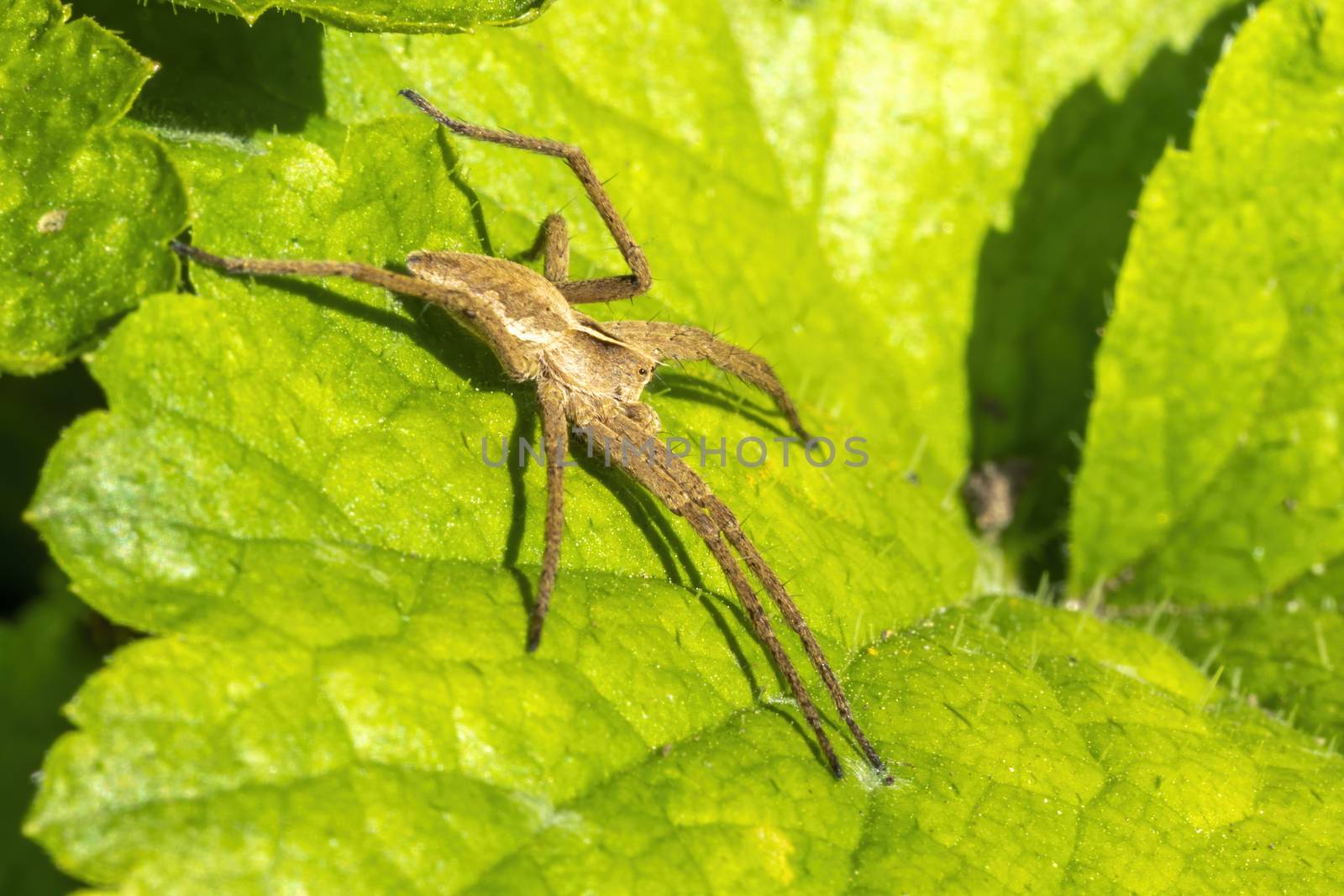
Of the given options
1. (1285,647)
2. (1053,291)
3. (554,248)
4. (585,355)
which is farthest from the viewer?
(1053,291)

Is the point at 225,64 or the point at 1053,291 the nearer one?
the point at 225,64

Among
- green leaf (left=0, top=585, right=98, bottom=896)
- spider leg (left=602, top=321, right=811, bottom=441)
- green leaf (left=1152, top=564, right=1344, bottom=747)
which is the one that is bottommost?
green leaf (left=0, top=585, right=98, bottom=896)

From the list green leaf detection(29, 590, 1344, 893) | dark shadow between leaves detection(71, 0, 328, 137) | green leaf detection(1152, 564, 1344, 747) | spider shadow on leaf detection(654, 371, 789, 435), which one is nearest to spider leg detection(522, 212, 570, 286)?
spider shadow on leaf detection(654, 371, 789, 435)

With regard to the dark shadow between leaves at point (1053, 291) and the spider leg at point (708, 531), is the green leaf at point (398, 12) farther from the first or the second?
the dark shadow between leaves at point (1053, 291)

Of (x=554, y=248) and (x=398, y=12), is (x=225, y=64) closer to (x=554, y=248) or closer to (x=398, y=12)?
(x=398, y=12)

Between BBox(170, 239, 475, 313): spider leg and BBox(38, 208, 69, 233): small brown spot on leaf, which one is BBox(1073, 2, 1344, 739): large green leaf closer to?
BBox(170, 239, 475, 313): spider leg

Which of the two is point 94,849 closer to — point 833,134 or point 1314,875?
point 1314,875

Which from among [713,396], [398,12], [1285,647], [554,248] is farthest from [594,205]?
[1285,647]
